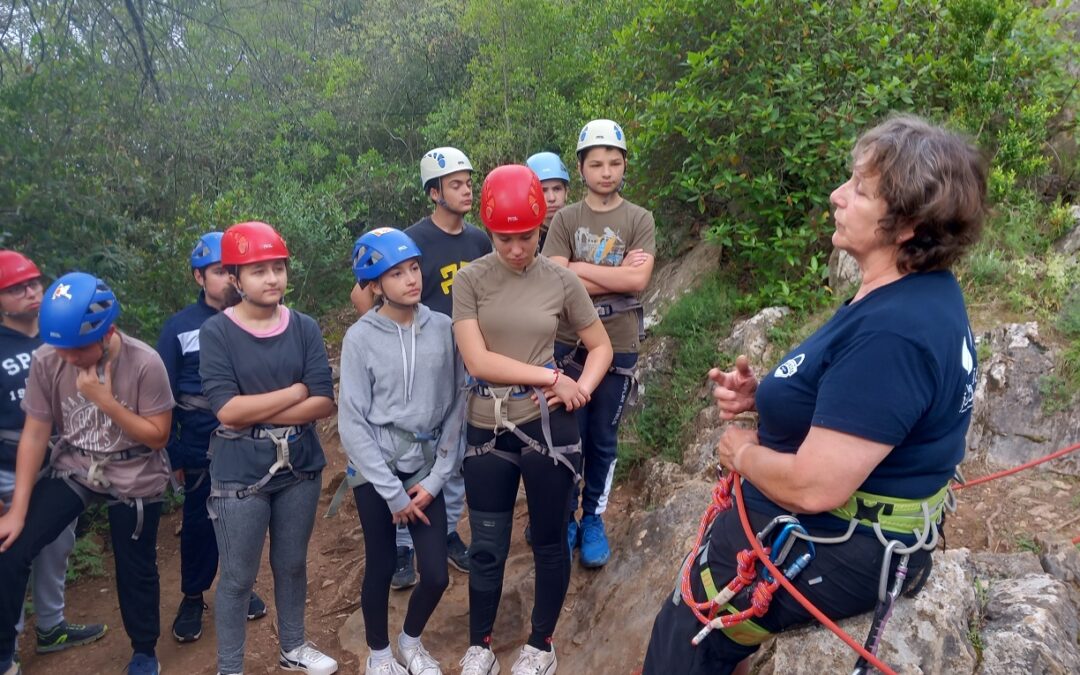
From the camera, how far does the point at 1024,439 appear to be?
4.71 m

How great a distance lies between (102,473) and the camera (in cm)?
397

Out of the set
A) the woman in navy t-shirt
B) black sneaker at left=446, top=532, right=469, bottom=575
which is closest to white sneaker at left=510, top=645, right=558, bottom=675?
black sneaker at left=446, top=532, right=469, bottom=575

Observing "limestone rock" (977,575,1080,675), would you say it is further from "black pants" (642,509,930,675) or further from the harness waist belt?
the harness waist belt

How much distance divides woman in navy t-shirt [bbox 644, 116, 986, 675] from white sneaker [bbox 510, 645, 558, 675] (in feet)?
5.78

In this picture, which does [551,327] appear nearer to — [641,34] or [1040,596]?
[1040,596]

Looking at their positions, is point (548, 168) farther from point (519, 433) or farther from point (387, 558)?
point (387, 558)

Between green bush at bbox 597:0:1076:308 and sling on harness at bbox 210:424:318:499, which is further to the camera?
green bush at bbox 597:0:1076:308

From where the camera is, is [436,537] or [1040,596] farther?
[436,537]

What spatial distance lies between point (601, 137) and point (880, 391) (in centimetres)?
306

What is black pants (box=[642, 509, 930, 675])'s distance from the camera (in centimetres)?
216

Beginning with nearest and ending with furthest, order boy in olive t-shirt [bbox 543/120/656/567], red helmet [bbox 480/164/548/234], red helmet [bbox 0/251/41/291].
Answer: red helmet [bbox 480/164/548/234] < red helmet [bbox 0/251/41/291] < boy in olive t-shirt [bbox 543/120/656/567]

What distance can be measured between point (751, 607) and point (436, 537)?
1.96 m

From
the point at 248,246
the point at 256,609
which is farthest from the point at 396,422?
the point at 256,609

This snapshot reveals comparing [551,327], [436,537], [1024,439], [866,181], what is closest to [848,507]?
[866,181]
